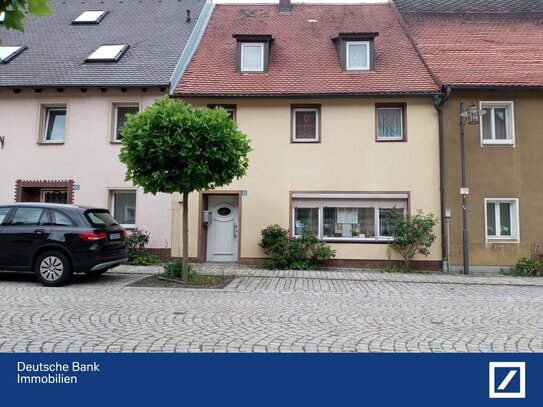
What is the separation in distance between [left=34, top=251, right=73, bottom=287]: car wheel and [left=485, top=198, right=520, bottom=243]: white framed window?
11.4 meters

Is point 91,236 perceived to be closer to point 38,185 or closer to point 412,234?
point 38,185

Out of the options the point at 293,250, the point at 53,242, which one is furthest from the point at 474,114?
the point at 53,242

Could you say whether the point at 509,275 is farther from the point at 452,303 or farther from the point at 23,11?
the point at 23,11

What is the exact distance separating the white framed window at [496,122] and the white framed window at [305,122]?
200 inches

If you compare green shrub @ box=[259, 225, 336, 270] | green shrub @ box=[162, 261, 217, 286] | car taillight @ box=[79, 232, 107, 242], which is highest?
car taillight @ box=[79, 232, 107, 242]

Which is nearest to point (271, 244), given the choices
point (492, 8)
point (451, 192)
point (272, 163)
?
point (272, 163)

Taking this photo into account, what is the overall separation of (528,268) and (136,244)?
1149cm

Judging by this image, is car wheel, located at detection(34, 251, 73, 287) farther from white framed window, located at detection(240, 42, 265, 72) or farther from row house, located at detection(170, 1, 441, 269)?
white framed window, located at detection(240, 42, 265, 72)

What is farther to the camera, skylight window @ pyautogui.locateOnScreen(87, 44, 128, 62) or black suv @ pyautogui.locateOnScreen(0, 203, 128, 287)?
skylight window @ pyautogui.locateOnScreen(87, 44, 128, 62)

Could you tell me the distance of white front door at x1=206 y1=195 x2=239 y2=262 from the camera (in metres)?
13.4

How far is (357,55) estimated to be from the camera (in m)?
14.5

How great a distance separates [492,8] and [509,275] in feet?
39.3

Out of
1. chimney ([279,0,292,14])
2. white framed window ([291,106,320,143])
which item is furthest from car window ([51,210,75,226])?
chimney ([279,0,292,14])

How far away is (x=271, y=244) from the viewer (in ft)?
40.7
